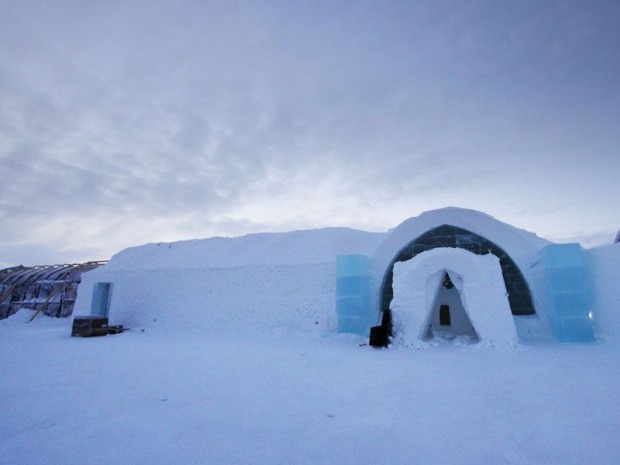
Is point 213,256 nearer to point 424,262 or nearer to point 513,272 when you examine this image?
point 424,262

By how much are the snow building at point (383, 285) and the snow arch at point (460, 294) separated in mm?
33

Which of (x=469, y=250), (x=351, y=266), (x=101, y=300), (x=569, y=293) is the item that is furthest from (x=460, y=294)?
(x=101, y=300)

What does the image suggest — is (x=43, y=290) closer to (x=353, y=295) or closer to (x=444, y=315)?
(x=353, y=295)

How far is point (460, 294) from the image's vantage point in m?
11.0

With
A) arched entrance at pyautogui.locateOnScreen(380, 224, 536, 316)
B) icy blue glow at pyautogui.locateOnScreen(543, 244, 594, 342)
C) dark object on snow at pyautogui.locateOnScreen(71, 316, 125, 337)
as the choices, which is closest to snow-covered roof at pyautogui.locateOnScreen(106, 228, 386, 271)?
arched entrance at pyautogui.locateOnScreen(380, 224, 536, 316)

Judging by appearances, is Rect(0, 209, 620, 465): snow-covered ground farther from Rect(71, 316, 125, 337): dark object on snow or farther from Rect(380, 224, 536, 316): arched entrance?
Rect(71, 316, 125, 337): dark object on snow

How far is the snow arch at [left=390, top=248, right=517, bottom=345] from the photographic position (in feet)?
31.7

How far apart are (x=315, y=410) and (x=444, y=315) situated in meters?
10.2

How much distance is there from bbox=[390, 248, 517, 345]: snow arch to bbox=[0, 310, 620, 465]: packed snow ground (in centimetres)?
141

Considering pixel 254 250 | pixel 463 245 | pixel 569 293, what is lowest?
pixel 569 293

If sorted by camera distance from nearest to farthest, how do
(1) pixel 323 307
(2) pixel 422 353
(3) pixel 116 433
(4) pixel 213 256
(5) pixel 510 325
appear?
(3) pixel 116 433
(2) pixel 422 353
(5) pixel 510 325
(1) pixel 323 307
(4) pixel 213 256

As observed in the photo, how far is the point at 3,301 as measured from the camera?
2145cm

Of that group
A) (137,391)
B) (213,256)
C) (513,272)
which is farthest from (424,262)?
(213,256)

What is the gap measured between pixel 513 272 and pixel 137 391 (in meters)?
11.9
